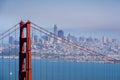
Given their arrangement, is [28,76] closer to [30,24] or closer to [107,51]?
[30,24]

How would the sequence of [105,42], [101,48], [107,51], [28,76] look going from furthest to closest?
[105,42]
[101,48]
[107,51]
[28,76]

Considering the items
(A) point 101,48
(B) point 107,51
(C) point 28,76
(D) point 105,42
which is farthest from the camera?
(D) point 105,42

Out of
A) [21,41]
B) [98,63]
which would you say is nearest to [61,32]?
[98,63]

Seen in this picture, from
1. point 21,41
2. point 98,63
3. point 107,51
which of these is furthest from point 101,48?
point 21,41

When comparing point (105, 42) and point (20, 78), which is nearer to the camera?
point (20, 78)

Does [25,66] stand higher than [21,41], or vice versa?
[21,41]

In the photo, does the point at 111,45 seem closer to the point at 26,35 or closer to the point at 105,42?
the point at 105,42
